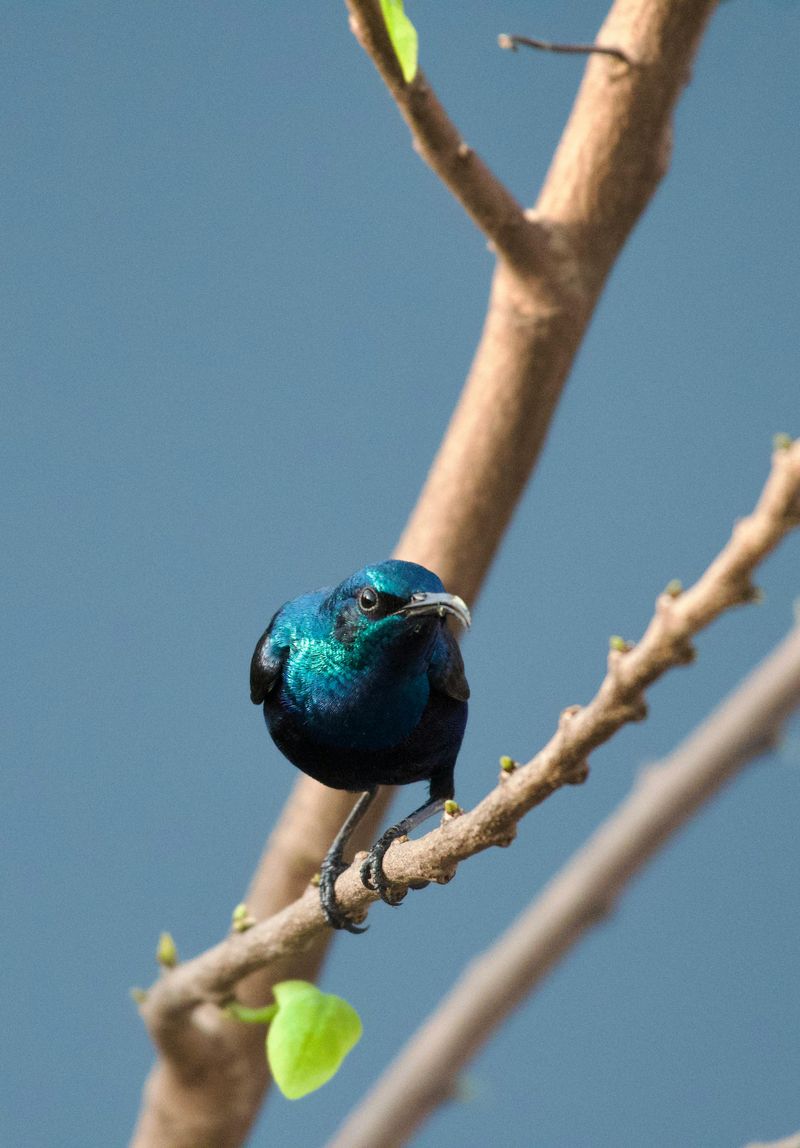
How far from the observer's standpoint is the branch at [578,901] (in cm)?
71

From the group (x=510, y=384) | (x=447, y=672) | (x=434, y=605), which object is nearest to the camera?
(x=434, y=605)

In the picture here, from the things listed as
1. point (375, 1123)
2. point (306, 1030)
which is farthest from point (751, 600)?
point (375, 1123)

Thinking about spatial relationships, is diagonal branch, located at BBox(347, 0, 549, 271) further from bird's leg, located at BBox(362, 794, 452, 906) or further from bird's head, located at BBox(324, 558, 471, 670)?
bird's leg, located at BBox(362, 794, 452, 906)

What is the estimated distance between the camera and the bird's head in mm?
710

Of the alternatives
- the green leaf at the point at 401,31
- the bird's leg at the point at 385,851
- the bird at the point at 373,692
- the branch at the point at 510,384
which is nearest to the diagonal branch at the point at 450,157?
the branch at the point at 510,384

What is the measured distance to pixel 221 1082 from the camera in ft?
4.39

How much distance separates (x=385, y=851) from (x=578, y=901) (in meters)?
0.19

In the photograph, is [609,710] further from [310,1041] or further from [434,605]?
[310,1041]

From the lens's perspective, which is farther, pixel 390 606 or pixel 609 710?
pixel 390 606

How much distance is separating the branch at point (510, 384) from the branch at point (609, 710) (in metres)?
0.48

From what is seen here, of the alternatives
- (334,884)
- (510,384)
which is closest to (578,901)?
(334,884)

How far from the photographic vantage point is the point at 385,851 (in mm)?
767

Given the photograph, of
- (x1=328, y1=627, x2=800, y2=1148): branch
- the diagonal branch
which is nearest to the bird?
(x1=328, y1=627, x2=800, y2=1148): branch

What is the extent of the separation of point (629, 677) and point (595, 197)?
989 millimetres
